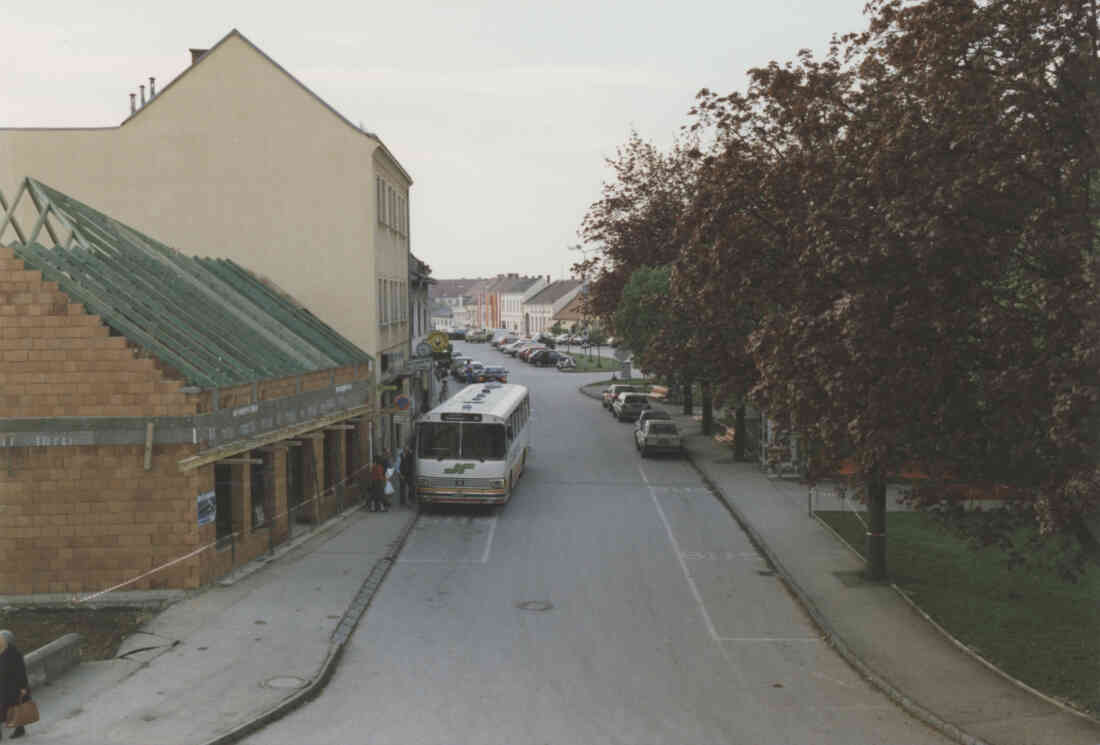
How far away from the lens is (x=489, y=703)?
42.9 feet

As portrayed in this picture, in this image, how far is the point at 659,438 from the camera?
1462 inches

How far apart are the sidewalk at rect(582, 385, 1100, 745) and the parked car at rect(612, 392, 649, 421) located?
2125 cm

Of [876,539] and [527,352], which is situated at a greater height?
[527,352]

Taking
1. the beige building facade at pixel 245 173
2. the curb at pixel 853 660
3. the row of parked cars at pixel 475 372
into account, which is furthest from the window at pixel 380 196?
the row of parked cars at pixel 475 372

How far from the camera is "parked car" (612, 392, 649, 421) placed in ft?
158

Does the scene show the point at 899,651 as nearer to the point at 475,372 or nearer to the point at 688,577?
the point at 688,577

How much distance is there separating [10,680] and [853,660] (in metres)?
10.9

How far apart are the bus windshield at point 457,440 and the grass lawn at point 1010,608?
891 centimetres

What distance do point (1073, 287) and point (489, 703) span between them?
334 inches

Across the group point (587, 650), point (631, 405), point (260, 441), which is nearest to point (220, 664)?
point (587, 650)

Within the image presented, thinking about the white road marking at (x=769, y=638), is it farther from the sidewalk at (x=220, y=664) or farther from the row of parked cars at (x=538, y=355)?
the row of parked cars at (x=538, y=355)

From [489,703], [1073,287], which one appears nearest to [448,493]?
[489,703]

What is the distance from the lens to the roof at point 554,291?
146000mm

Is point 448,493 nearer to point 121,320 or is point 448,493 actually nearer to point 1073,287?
point 121,320
